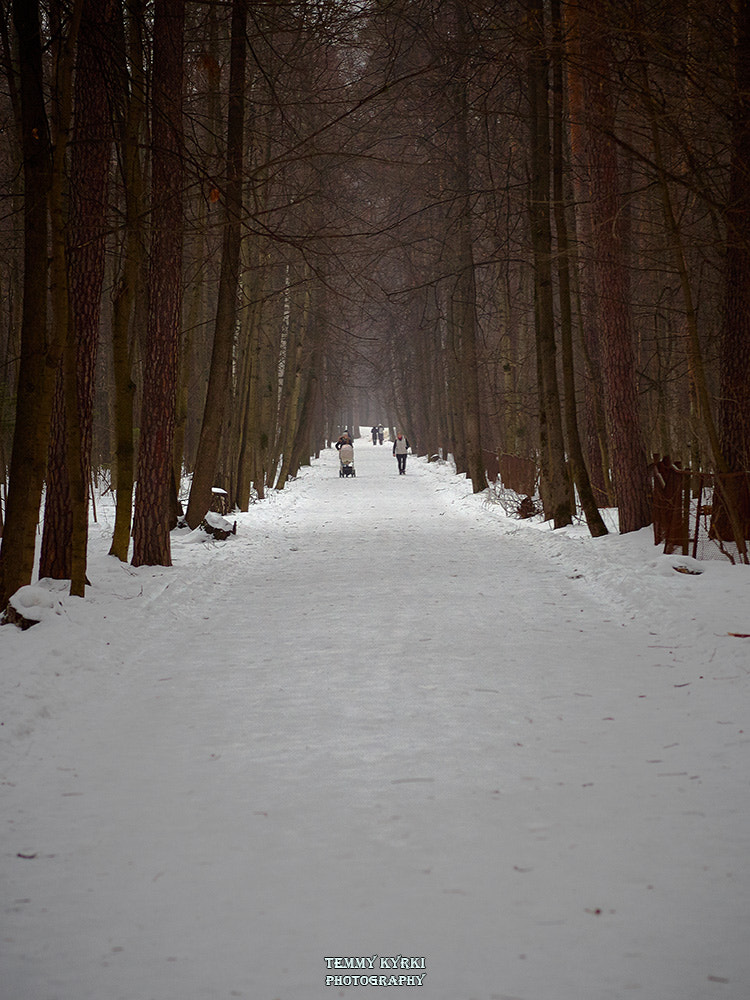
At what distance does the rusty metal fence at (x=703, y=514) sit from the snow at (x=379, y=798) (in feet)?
4.12

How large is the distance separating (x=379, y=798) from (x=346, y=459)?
3156 centimetres

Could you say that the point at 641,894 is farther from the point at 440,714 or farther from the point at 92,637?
the point at 92,637

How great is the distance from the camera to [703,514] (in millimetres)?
10305

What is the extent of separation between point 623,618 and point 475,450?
16565mm

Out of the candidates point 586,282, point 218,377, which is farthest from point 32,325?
point 586,282

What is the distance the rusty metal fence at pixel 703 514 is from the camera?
9.57 meters

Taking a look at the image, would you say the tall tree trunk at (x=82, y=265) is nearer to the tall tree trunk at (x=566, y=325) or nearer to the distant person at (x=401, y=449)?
the tall tree trunk at (x=566, y=325)

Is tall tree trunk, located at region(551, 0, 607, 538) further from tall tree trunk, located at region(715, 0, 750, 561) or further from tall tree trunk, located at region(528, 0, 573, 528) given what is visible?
tall tree trunk, located at region(715, 0, 750, 561)

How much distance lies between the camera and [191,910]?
120 inches

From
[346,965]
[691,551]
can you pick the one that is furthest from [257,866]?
[691,551]

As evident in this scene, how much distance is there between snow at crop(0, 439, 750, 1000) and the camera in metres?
2.77

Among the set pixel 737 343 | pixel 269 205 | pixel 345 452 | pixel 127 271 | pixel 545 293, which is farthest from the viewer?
pixel 345 452

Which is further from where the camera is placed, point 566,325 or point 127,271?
point 566,325

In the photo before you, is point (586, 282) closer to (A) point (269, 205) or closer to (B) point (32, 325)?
(A) point (269, 205)
